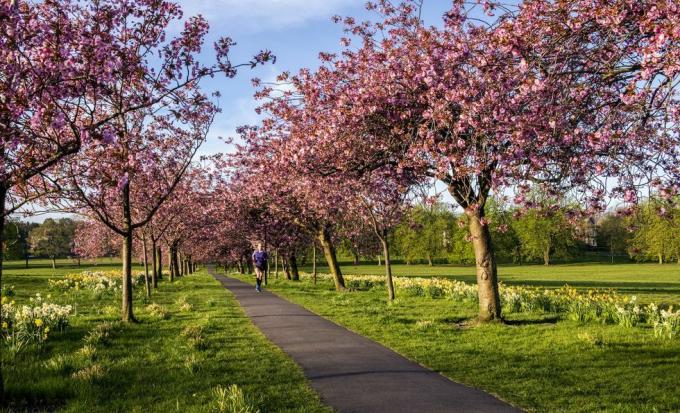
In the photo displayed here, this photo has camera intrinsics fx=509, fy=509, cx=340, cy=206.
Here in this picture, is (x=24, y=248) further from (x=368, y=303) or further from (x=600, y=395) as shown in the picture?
(x=600, y=395)

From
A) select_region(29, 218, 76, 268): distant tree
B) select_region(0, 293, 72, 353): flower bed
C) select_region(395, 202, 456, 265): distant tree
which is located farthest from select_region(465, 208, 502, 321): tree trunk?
select_region(29, 218, 76, 268): distant tree

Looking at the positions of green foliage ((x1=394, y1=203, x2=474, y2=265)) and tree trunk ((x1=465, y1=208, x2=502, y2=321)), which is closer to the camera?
tree trunk ((x1=465, y1=208, x2=502, y2=321))

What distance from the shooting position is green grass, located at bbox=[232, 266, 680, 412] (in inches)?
259

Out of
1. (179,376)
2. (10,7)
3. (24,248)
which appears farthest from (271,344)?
(24,248)

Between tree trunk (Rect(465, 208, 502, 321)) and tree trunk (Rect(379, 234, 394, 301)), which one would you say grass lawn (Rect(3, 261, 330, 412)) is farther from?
tree trunk (Rect(379, 234, 394, 301))

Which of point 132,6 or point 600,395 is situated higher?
point 132,6

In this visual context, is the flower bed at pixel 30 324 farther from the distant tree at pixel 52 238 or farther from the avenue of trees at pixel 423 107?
the distant tree at pixel 52 238

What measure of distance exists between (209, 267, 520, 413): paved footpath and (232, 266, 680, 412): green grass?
398 millimetres

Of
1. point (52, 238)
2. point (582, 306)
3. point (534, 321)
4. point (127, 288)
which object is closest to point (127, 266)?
point (127, 288)

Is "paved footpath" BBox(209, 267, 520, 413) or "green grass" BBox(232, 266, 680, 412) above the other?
"paved footpath" BBox(209, 267, 520, 413)

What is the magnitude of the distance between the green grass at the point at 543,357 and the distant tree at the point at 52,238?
91.5 metres

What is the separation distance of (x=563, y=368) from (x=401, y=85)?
20.4ft

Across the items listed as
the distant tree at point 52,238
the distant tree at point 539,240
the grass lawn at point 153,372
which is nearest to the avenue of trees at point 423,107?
the grass lawn at point 153,372

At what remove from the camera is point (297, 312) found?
15.3m
